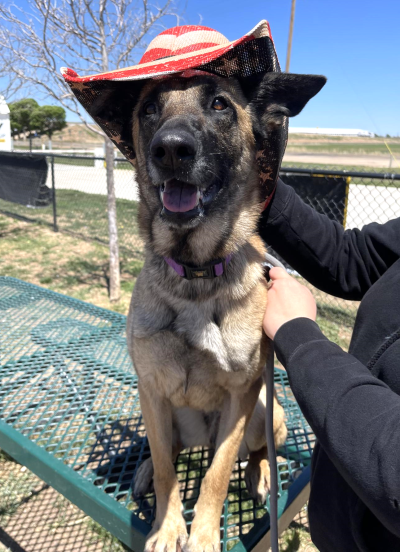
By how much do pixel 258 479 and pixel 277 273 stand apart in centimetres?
105

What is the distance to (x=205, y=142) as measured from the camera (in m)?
1.46

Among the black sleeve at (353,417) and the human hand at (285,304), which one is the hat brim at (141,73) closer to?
the human hand at (285,304)

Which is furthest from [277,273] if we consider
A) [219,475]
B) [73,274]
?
[73,274]

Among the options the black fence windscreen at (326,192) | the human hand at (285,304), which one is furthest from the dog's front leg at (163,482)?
the black fence windscreen at (326,192)

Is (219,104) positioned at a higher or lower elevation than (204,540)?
higher

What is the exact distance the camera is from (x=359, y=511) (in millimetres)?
1103

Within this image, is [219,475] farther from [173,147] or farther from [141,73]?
[141,73]

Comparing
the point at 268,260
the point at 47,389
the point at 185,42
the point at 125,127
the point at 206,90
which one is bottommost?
the point at 47,389

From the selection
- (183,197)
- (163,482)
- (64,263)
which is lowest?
(64,263)

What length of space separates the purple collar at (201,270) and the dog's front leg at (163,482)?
1.80ft

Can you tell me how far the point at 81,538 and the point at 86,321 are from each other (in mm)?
1535

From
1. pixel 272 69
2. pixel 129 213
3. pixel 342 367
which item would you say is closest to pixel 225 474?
pixel 342 367

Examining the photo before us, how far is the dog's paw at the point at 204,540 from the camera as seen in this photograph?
153 cm

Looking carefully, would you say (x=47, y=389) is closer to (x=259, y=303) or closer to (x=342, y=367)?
(x=259, y=303)
